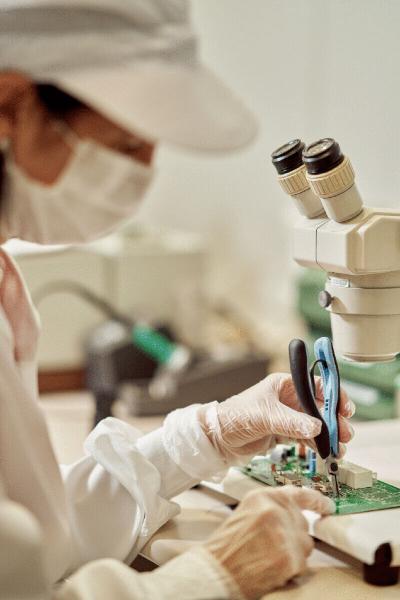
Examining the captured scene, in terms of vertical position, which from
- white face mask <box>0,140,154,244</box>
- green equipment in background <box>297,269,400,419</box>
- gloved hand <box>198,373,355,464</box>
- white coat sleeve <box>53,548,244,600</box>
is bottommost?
green equipment in background <box>297,269,400,419</box>

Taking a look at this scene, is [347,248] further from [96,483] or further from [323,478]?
[96,483]

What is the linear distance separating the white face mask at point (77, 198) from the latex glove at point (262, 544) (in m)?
0.37

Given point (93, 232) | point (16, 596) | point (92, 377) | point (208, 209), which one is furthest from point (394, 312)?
point (208, 209)

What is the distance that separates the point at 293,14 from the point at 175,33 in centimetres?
215

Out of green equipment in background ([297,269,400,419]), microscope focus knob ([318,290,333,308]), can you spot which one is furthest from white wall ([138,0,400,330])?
microscope focus knob ([318,290,333,308])

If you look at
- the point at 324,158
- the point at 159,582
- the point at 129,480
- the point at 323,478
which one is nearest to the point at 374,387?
the point at 323,478

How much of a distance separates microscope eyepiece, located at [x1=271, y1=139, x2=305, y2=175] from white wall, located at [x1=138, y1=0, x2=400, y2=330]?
126 cm

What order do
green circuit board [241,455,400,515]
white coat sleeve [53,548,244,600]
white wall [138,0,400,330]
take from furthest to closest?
1. white wall [138,0,400,330]
2. green circuit board [241,455,400,515]
3. white coat sleeve [53,548,244,600]

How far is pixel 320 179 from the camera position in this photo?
3.86 feet

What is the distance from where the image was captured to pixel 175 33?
1019 mm

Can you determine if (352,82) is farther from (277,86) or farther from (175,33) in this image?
(175,33)

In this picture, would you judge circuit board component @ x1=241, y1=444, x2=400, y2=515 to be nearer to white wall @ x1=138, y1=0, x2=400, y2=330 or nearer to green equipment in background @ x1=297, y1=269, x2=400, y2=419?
green equipment in background @ x1=297, y1=269, x2=400, y2=419

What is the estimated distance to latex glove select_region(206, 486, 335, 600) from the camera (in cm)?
106

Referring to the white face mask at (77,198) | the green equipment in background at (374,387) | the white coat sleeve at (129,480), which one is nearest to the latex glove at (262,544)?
the white coat sleeve at (129,480)
